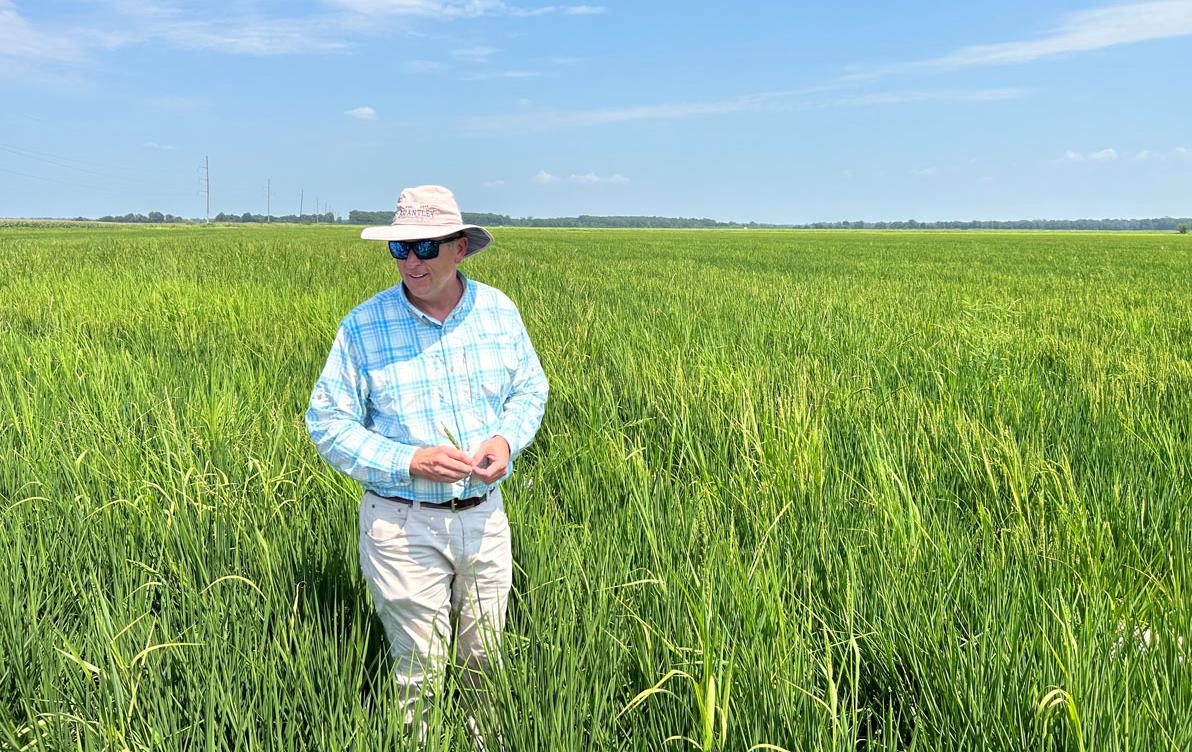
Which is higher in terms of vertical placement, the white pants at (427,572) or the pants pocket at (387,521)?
the pants pocket at (387,521)

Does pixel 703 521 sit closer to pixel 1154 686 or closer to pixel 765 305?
pixel 1154 686

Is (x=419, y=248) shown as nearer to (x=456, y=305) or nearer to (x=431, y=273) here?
(x=431, y=273)

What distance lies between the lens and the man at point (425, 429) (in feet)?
5.69

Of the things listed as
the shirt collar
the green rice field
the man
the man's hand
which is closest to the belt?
the man

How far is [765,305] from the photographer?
25.5 feet

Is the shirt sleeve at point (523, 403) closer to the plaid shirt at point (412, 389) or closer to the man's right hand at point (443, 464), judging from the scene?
the plaid shirt at point (412, 389)

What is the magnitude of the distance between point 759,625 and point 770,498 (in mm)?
925

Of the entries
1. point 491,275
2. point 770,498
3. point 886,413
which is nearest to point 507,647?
point 770,498

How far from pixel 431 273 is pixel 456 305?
0.37 ft

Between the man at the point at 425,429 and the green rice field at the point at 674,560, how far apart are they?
0.14 meters

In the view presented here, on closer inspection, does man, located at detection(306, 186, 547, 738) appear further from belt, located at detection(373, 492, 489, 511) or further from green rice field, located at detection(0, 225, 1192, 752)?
green rice field, located at detection(0, 225, 1192, 752)

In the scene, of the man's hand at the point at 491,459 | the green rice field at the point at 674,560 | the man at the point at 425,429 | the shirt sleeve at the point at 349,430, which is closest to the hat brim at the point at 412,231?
the man at the point at 425,429

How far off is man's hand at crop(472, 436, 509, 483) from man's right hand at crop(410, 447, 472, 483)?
0.04m

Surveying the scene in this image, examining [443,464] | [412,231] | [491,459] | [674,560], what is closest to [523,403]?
[491,459]
